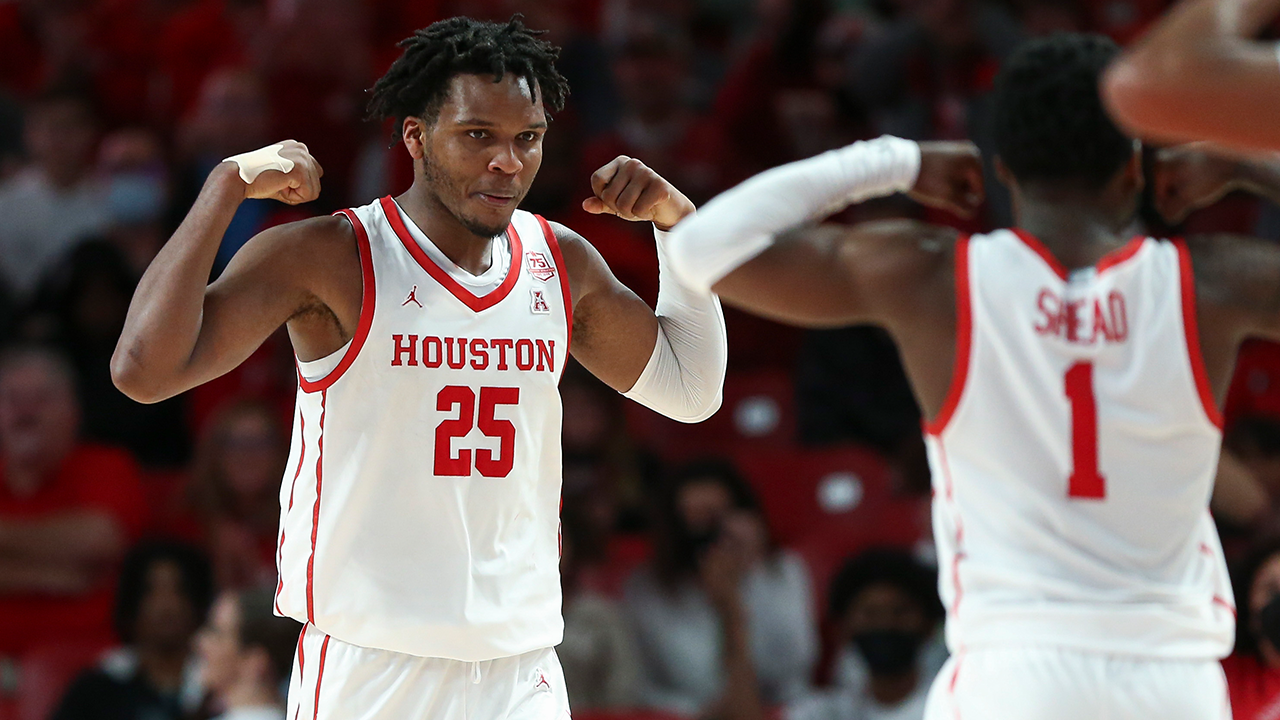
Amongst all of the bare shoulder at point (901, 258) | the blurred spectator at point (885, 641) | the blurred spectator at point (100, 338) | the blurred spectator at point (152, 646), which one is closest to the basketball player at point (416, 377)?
the bare shoulder at point (901, 258)

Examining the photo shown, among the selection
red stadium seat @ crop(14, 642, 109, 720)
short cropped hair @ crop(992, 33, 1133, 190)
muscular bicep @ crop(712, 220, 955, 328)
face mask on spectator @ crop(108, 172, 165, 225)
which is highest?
face mask on spectator @ crop(108, 172, 165, 225)

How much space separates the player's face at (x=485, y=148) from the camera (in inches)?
159

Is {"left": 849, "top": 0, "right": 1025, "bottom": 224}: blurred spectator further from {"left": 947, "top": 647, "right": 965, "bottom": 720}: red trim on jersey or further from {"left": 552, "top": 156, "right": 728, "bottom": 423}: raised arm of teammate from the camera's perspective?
{"left": 947, "top": 647, "right": 965, "bottom": 720}: red trim on jersey

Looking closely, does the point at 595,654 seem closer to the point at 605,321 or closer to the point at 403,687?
the point at 605,321

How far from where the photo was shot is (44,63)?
11.5 m

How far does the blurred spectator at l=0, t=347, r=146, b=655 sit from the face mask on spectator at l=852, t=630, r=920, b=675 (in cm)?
360

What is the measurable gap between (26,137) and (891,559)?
6.64 m

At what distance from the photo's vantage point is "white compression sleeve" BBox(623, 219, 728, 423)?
4.40 metres

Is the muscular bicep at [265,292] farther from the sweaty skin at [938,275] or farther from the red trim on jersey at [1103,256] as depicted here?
the red trim on jersey at [1103,256]

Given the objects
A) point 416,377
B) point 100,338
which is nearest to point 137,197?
point 100,338

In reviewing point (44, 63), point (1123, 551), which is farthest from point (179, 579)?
point (44, 63)

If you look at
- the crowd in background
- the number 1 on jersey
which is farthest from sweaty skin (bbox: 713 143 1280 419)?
the crowd in background

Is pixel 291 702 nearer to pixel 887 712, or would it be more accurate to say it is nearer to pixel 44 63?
pixel 887 712

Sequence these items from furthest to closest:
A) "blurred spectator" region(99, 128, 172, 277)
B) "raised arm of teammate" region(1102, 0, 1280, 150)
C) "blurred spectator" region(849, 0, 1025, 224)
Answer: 1. "blurred spectator" region(849, 0, 1025, 224)
2. "blurred spectator" region(99, 128, 172, 277)
3. "raised arm of teammate" region(1102, 0, 1280, 150)
